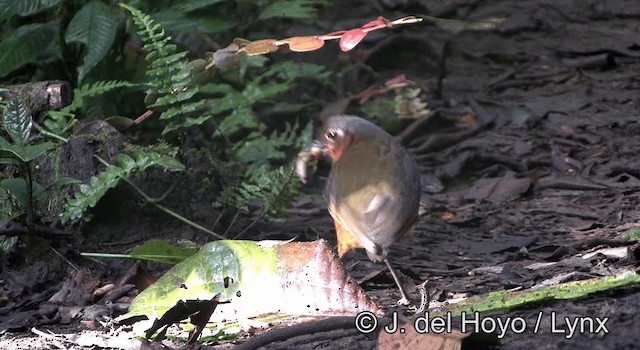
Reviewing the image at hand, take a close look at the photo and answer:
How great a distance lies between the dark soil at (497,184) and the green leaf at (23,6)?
737 mm

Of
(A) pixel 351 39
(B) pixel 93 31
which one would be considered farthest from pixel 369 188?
(B) pixel 93 31

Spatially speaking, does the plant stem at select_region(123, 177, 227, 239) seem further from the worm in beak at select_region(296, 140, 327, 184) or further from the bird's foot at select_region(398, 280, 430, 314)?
the bird's foot at select_region(398, 280, 430, 314)

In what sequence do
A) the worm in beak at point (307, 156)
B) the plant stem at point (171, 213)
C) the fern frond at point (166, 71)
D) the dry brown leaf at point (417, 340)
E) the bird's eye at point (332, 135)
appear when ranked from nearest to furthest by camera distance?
the dry brown leaf at point (417, 340) < the bird's eye at point (332, 135) < the worm in beak at point (307, 156) < the fern frond at point (166, 71) < the plant stem at point (171, 213)

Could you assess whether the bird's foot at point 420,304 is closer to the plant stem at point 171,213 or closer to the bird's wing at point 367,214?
the bird's wing at point 367,214

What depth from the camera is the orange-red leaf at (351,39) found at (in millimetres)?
3211

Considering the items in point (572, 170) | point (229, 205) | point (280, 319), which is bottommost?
point (572, 170)

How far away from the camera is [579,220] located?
3914 millimetres

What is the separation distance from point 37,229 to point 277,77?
2.81 m

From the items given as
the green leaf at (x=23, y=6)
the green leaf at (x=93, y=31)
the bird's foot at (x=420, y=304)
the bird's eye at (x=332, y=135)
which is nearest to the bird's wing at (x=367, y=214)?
the bird's foot at (x=420, y=304)

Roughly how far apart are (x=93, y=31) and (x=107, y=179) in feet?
2.31

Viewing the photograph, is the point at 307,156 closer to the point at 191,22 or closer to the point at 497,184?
the point at 191,22

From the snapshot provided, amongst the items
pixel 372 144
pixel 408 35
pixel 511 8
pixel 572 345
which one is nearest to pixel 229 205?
pixel 372 144

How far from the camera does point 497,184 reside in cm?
455

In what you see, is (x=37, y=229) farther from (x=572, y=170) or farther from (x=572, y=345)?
(x=572, y=170)
